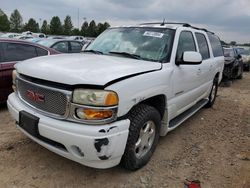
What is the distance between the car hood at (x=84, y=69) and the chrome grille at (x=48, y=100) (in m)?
0.12

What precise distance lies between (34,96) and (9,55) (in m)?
2.96

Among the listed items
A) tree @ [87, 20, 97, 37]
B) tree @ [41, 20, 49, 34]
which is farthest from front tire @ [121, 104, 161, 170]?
tree @ [41, 20, 49, 34]

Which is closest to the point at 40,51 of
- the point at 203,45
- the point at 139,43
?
the point at 139,43

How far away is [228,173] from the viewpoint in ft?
11.3

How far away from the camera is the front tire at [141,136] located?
294cm

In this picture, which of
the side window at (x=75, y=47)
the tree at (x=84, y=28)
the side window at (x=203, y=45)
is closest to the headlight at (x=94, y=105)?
the side window at (x=203, y=45)

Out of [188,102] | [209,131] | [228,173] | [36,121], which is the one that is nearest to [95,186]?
[36,121]

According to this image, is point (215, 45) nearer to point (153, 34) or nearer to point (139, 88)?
point (153, 34)

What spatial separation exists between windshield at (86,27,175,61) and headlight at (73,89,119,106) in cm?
124

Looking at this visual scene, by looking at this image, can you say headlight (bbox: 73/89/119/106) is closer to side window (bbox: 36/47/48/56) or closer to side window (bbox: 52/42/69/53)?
side window (bbox: 36/47/48/56)

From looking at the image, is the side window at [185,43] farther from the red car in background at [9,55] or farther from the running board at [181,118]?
the red car in background at [9,55]

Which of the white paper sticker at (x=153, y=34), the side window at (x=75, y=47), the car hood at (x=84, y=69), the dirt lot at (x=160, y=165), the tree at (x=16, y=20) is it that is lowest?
the dirt lot at (x=160, y=165)

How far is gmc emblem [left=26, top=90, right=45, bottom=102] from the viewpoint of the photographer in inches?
112

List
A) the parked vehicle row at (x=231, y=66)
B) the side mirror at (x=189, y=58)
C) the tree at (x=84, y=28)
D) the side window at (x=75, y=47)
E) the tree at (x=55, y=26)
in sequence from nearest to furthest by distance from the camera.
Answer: the side mirror at (x=189, y=58), the side window at (x=75, y=47), the parked vehicle row at (x=231, y=66), the tree at (x=84, y=28), the tree at (x=55, y=26)
